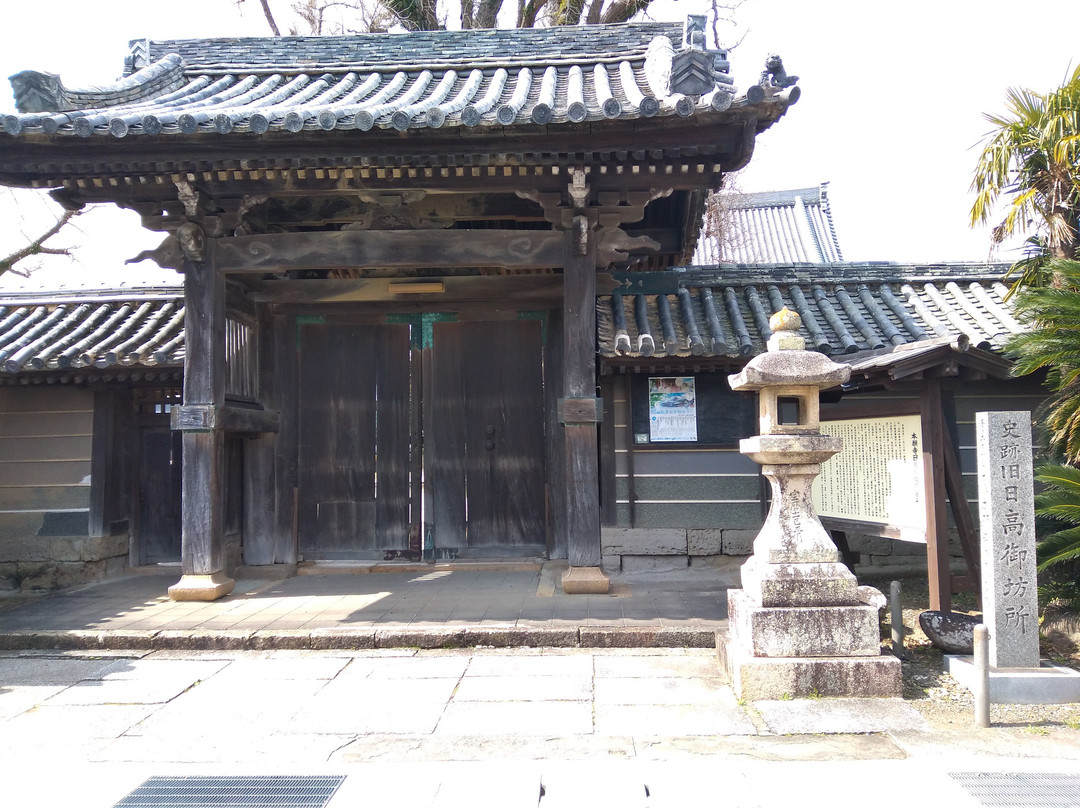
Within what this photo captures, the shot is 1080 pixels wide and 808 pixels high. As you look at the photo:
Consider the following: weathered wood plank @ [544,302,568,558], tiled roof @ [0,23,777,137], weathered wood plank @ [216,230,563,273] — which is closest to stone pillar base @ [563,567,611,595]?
weathered wood plank @ [544,302,568,558]

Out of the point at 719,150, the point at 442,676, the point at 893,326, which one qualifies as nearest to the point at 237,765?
the point at 442,676

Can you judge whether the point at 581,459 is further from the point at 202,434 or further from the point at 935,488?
the point at 202,434

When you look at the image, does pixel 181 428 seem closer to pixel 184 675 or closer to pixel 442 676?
pixel 184 675

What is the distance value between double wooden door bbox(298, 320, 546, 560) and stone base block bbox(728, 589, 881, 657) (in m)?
4.16

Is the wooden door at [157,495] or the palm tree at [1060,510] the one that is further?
the wooden door at [157,495]

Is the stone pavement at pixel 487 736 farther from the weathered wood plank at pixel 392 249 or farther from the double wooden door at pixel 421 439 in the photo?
the weathered wood plank at pixel 392 249

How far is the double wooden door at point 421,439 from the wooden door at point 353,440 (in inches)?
0.5

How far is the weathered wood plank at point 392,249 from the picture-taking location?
722cm

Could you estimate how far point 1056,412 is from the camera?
600 cm

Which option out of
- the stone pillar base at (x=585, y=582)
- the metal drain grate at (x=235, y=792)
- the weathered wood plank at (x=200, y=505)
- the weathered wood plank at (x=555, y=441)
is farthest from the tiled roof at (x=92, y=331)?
the metal drain grate at (x=235, y=792)

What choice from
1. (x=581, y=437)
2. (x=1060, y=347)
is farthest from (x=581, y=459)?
(x=1060, y=347)

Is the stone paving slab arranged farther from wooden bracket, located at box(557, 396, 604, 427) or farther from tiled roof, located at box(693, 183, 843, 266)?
tiled roof, located at box(693, 183, 843, 266)

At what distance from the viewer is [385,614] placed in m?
6.39

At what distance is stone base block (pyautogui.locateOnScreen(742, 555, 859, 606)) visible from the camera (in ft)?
15.7
